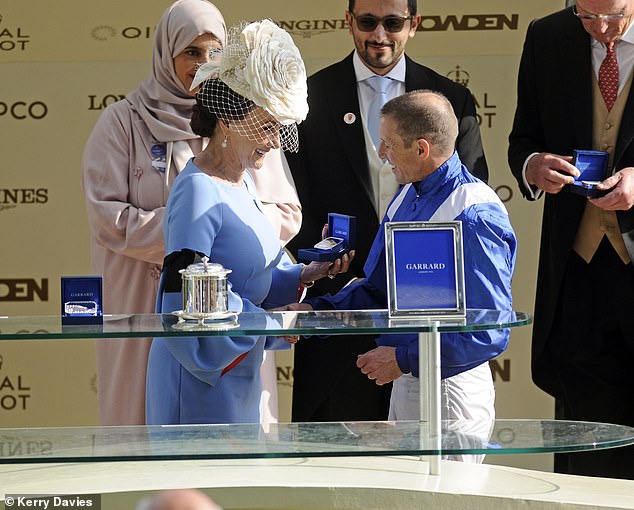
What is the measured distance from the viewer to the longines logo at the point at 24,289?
5.80 metres

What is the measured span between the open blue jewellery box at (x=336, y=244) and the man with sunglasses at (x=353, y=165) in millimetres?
844

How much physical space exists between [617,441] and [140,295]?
222 centimetres

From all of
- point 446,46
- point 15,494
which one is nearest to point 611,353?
point 446,46

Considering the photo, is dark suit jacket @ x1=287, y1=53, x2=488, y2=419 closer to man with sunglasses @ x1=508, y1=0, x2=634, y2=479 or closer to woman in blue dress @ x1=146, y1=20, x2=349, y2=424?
man with sunglasses @ x1=508, y1=0, x2=634, y2=479

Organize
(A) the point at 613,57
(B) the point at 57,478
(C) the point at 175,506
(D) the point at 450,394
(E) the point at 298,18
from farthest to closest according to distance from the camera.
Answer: (E) the point at 298,18 → (A) the point at 613,57 → (D) the point at 450,394 → (B) the point at 57,478 → (C) the point at 175,506

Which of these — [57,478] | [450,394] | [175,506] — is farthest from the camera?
[450,394]

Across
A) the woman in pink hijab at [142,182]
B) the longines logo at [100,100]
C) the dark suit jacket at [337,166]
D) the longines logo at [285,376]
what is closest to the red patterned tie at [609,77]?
the dark suit jacket at [337,166]

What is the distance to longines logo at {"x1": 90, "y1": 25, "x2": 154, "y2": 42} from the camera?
5.73 m

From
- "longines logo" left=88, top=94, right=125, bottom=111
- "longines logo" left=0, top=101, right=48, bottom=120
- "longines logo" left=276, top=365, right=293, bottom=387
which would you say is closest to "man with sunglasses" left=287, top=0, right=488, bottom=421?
"longines logo" left=276, top=365, right=293, bottom=387

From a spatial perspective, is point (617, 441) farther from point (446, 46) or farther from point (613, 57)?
point (446, 46)

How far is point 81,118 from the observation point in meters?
5.82

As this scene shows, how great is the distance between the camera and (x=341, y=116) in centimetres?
451

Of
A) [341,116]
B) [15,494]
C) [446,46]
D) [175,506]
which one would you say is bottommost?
[15,494]

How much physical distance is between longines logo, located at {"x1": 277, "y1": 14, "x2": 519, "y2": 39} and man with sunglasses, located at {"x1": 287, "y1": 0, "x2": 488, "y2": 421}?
1186mm
